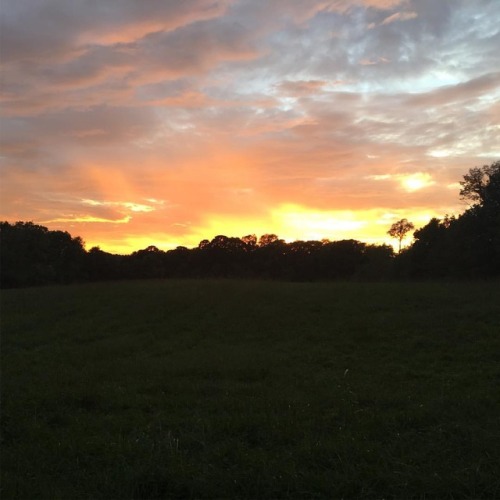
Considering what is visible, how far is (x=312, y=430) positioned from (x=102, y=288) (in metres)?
22.8

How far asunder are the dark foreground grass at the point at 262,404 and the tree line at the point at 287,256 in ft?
75.4

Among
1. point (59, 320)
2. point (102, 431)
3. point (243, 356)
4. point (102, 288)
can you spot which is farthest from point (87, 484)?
point (102, 288)

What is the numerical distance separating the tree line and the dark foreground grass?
75.4ft

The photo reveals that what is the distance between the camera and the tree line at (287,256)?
4466 cm

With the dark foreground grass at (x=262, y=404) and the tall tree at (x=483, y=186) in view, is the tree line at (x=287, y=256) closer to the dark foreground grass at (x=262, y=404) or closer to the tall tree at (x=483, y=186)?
the tall tree at (x=483, y=186)

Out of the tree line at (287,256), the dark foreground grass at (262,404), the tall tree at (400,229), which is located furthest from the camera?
the tall tree at (400,229)

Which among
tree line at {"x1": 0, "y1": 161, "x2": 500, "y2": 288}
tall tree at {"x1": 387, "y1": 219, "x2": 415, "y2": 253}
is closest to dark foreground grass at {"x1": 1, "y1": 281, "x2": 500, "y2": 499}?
tree line at {"x1": 0, "y1": 161, "x2": 500, "y2": 288}

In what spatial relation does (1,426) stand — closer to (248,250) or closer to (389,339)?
(389,339)

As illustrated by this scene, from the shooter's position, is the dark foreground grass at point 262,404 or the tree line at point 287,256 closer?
the dark foreground grass at point 262,404

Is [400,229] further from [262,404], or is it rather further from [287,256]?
[262,404]

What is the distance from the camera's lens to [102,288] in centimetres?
2739

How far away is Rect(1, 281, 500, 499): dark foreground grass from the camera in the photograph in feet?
16.7

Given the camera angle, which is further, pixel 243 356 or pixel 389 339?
pixel 389 339

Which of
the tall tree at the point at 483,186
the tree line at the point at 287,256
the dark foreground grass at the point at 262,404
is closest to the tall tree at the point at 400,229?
the tree line at the point at 287,256
